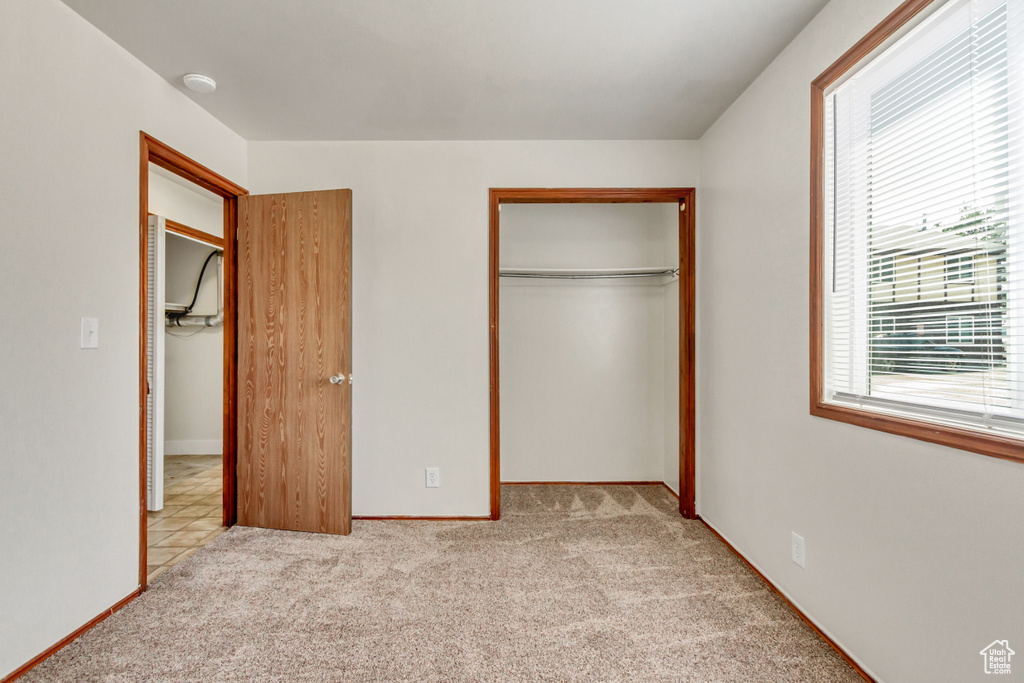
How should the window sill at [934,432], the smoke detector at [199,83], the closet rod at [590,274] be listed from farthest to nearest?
the closet rod at [590,274], the smoke detector at [199,83], the window sill at [934,432]

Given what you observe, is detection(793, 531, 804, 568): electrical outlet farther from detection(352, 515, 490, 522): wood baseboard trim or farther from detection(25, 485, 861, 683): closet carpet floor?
detection(352, 515, 490, 522): wood baseboard trim

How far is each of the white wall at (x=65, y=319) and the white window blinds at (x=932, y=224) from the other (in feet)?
9.53

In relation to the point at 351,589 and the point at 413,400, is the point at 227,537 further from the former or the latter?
the point at 413,400

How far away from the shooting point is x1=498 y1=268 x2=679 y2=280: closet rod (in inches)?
146

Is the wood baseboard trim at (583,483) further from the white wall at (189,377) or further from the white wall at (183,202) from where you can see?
the white wall at (183,202)

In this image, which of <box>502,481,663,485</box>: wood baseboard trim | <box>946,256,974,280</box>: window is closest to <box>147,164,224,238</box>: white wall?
<box>502,481,663,485</box>: wood baseboard trim

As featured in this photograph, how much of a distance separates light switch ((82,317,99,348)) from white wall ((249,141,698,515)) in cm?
135

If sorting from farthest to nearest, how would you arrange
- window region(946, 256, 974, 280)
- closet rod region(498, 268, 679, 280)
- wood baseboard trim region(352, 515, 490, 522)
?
closet rod region(498, 268, 679, 280) < wood baseboard trim region(352, 515, 490, 522) < window region(946, 256, 974, 280)

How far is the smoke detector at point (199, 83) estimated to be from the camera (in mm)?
2378

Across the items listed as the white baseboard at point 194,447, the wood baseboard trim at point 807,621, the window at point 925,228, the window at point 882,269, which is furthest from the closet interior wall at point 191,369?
the window at point 882,269

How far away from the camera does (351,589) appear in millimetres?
2270

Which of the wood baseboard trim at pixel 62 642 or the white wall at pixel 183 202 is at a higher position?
the white wall at pixel 183 202

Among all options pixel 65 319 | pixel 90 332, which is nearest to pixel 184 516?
pixel 90 332

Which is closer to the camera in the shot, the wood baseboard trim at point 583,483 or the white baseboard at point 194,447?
the wood baseboard trim at point 583,483
